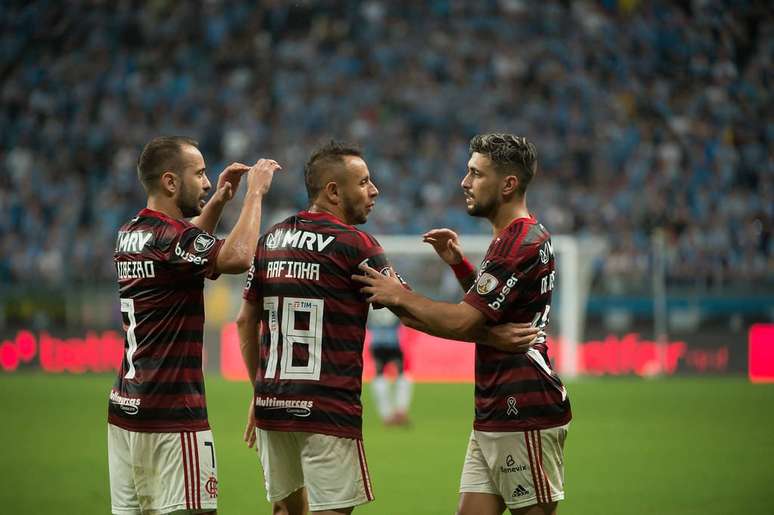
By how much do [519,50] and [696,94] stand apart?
14.5ft

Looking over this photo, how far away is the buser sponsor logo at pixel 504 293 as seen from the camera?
4332 mm

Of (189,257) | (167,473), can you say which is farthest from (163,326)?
(167,473)

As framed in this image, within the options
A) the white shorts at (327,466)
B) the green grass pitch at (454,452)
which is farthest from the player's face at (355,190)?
the green grass pitch at (454,452)

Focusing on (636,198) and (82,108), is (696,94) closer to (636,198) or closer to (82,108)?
(636,198)

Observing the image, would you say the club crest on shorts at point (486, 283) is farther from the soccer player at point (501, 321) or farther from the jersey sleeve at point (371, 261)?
the jersey sleeve at point (371, 261)

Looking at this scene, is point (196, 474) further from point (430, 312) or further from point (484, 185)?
point (484, 185)

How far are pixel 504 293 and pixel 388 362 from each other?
850 centimetres

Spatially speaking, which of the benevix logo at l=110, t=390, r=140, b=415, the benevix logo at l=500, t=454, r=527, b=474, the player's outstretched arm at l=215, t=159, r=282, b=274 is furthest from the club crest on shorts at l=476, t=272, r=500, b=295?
the benevix logo at l=110, t=390, r=140, b=415

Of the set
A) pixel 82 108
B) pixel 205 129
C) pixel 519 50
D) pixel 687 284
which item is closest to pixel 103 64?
pixel 82 108

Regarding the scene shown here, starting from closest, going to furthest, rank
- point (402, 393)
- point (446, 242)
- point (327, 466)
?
point (327, 466) → point (446, 242) → point (402, 393)

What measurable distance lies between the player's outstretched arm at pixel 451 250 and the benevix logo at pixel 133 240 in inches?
49.6

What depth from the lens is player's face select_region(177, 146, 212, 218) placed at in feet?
14.9

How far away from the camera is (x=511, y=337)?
4.36 m

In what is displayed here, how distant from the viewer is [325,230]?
14.5ft
